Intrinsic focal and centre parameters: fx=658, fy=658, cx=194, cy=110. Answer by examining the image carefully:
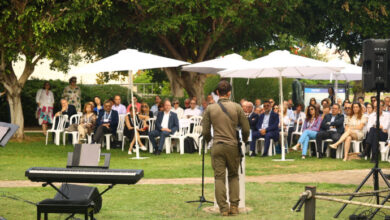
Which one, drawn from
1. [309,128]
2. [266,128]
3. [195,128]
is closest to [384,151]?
[309,128]

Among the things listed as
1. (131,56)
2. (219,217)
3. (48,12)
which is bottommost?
(219,217)

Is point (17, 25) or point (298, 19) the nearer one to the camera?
point (17, 25)

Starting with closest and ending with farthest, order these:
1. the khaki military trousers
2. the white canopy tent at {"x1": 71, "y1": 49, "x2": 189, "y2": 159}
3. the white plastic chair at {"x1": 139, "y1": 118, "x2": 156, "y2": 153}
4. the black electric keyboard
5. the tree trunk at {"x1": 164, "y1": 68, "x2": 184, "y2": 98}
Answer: the black electric keyboard
the khaki military trousers
the white canopy tent at {"x1": 71, "y1": 49, "x2": 189, "y2": 159}
the white plastic chair at {"x1": 139, "y1": 118, "x2": 156, "y2": 153}
the tree trunk at {"x1": 164, "y1": 68, "x2": 184, "y2": 98}

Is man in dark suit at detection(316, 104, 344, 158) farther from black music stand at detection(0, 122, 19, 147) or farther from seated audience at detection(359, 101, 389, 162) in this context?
black music stand at detection(0, 122, 19, 147)

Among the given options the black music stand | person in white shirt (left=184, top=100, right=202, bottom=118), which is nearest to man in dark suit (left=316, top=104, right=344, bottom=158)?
person in white shirt (left=184, top=100, right=202, bottom=118)

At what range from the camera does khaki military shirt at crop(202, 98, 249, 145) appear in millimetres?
9078

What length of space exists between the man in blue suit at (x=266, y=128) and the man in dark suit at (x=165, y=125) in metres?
2.19

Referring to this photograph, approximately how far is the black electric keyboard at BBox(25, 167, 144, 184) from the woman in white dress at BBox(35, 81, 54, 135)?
47.7ft

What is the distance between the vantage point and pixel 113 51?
102ft

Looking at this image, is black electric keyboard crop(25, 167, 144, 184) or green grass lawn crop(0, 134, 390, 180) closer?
black electric keyboard crop(25, 167, 144, 184)

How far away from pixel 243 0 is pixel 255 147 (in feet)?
21.8

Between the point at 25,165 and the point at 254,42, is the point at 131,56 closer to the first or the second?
the point at 25,165

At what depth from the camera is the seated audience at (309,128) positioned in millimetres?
17094

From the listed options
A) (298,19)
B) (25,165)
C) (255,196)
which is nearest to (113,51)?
(298,19)
